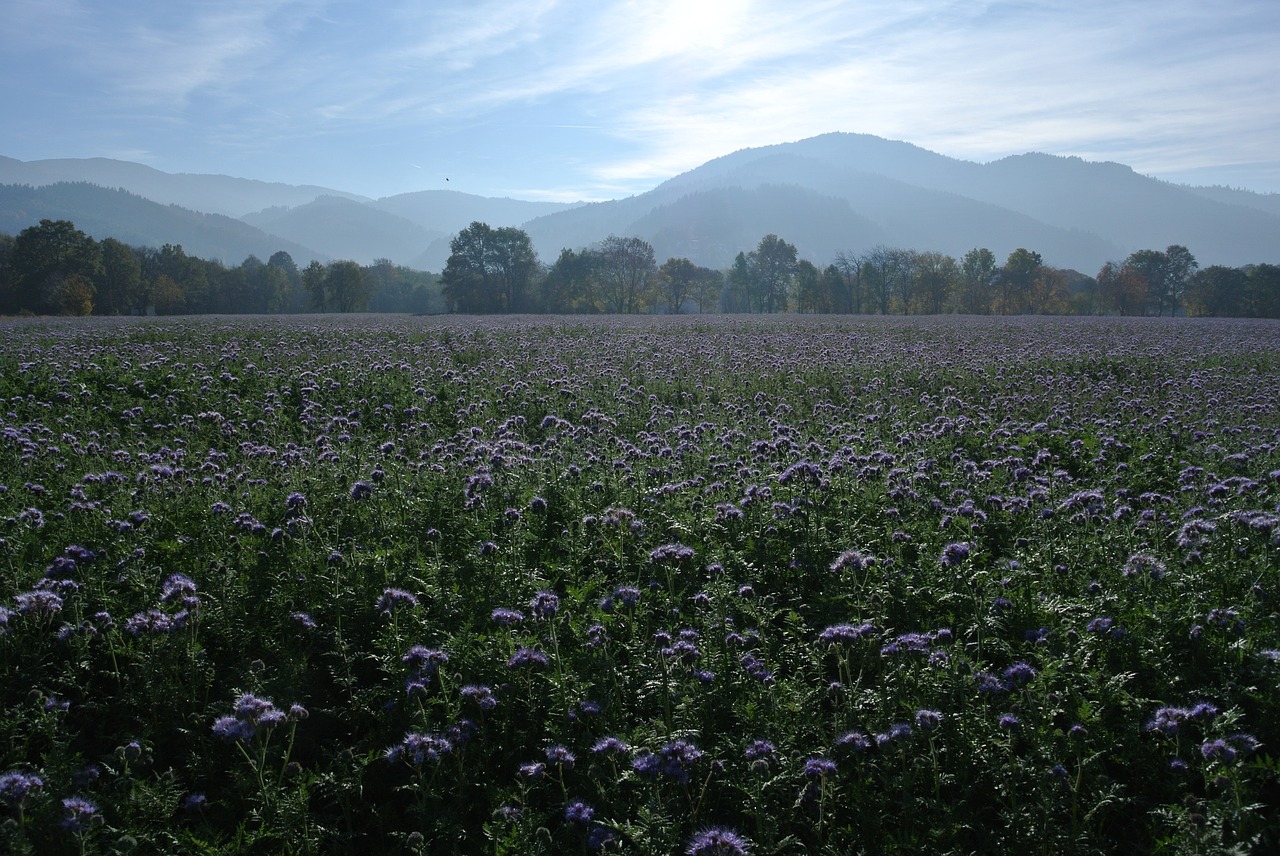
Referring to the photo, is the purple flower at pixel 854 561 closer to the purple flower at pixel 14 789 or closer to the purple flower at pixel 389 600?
the purple flower at pixel 389 600

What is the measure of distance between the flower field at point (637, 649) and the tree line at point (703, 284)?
83.8 metres

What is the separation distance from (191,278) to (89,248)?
22702 mm

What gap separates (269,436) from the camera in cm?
937

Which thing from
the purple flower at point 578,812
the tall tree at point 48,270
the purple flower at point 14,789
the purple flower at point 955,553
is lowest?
the purple flower at point 578,812

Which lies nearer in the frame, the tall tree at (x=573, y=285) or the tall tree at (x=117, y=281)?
A: the tall tree at (x=117, y=281)

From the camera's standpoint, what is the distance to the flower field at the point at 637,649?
320 centimetres

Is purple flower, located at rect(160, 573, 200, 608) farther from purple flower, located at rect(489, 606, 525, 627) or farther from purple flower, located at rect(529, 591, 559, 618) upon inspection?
purple flower, located at rect(529, 591, 559, 618)

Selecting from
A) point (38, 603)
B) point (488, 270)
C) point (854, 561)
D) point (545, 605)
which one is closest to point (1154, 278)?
point (488, 270)

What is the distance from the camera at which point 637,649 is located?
4383mm

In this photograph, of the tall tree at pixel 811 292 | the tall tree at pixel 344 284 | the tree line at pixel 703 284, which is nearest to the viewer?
the tree line at pixel 703 284

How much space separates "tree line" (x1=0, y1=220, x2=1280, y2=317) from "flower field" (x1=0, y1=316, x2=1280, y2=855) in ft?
275

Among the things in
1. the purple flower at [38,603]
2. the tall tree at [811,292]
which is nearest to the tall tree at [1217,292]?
the tall tree at [811,292]

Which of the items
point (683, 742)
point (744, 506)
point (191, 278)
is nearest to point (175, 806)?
point (683, 742)

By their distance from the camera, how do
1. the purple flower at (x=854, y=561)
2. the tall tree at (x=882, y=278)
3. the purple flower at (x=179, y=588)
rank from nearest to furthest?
the purple flower at (x=179, y=588)
the purple flower at (x=854, y=561)
the tall tree at (x=882, y=278)
